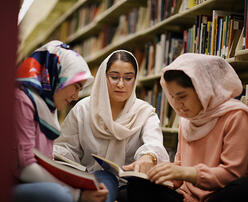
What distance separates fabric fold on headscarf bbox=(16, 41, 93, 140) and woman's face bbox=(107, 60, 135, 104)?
574 millimetres

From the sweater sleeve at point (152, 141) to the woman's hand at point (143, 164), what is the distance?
0.06 metres

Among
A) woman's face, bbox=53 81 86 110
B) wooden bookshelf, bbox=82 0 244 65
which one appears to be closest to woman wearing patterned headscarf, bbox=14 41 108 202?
woman's face, bbox=53 81 86 110

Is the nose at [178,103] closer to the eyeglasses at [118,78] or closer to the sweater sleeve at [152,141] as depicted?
the sweater sleeve at [152,141]

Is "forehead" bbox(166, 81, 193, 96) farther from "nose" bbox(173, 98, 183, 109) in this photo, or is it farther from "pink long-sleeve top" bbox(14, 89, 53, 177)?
"pink long-sleeve top" bbox(14, 89, 53, 177)

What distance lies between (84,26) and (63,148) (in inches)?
116

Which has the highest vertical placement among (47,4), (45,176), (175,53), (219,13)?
(47,4)

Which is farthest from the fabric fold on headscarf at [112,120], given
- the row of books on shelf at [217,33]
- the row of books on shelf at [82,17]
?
the row of books on shelf at [82,17]

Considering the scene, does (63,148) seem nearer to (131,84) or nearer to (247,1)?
(131,84)

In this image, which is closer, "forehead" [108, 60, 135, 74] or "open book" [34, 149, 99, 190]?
"open book" [34, 149, 99, 190]

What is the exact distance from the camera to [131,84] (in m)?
1.96

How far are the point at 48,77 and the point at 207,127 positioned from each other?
662 mm

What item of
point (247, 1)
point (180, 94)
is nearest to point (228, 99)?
point (180, 94)

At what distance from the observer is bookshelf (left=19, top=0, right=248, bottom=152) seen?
2.08m

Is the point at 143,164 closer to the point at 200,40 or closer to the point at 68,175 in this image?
the point at 68,175
